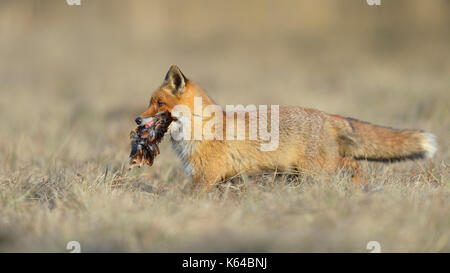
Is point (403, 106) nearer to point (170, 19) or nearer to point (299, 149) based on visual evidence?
point (299, 149)

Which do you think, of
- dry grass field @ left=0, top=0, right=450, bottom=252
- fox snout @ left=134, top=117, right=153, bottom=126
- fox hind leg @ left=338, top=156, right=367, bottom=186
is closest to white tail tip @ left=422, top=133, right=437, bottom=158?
dry grass field @ left=0, top=0, right=450, bottom=252

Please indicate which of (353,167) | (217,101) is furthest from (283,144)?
(217,101)

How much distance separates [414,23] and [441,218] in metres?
16.2

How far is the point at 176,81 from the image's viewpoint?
5.42 meters

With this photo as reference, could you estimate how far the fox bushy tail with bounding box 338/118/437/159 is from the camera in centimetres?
545

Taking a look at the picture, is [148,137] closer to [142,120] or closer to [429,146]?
[142,120]

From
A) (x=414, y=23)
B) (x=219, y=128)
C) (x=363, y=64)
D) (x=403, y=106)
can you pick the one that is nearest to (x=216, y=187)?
(x=219, y=128)

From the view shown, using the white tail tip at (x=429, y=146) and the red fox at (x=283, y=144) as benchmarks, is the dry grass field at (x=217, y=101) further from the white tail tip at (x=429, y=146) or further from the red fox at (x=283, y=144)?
the white tail tip at (x=429, y=146)

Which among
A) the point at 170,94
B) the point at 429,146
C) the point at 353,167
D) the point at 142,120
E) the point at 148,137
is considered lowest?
the point at 353,167

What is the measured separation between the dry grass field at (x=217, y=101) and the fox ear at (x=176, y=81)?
1101 mm

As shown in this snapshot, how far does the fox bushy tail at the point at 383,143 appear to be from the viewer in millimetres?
5453

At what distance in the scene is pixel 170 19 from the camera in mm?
20281

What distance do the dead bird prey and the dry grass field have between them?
0.37 metres

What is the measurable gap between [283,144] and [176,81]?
4.64 feet
